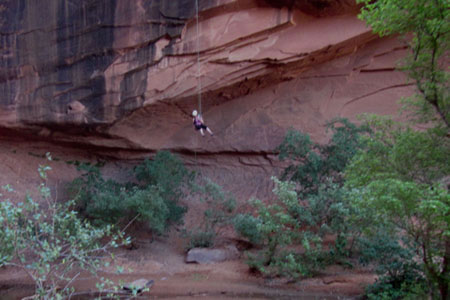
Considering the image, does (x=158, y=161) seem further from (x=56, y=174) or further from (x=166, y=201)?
(x=56, y=174)

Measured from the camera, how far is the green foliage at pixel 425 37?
258 inches

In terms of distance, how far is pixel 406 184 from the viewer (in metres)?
6.06

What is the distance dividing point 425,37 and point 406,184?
2781mm

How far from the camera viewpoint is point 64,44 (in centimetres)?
1376

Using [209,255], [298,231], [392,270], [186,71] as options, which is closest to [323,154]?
[298,231]

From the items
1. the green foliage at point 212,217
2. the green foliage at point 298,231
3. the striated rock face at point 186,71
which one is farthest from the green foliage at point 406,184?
the striated rock face at point 186,71

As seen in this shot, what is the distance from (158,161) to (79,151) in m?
4.63

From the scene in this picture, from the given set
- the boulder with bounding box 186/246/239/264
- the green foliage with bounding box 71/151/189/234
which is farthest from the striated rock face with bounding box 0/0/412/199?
the boulder with bounding box 186/246/239/264

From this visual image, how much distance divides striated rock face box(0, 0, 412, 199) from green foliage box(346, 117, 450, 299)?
7.36 metres

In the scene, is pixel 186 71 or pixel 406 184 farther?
pixel 186 71

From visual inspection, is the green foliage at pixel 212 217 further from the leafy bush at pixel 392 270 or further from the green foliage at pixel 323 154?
the leafy bush at pixel 392 270

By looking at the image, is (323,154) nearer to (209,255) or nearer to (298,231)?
(298,231)

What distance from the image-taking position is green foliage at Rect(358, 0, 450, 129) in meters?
6.55

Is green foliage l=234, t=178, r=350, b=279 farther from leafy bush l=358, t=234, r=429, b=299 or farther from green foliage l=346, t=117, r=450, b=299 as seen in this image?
green foliage l=346, t=117, r=450, b=299
